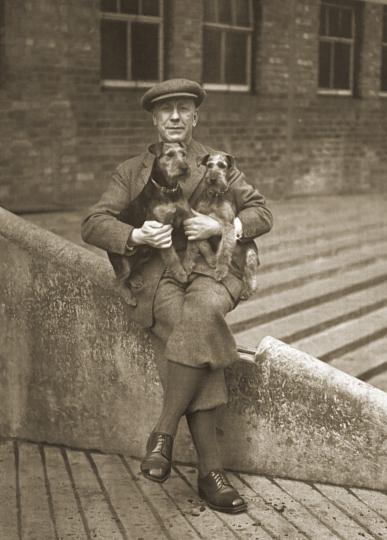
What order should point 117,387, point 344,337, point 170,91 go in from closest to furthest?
point 170,91
point 117,387
point 344,337

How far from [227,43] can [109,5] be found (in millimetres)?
2029

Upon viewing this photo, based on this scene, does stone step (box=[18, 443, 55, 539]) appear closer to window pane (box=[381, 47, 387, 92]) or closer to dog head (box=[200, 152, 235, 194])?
dog head (box=[200, 152, 235, 194])

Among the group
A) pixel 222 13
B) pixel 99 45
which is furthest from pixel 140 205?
pixel 222 13

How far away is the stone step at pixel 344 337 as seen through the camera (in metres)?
5.49

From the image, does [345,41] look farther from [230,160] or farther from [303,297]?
[230,160]

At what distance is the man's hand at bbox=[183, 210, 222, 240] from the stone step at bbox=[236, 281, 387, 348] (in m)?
1.73

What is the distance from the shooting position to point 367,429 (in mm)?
3785

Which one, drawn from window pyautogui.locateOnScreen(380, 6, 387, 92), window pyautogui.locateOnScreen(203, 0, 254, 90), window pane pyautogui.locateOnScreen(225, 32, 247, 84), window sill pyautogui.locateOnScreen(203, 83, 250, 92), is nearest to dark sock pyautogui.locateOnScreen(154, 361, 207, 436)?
window sill pyautogui.locateOnScreen(203, 83, 250, 92)

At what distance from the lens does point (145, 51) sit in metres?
9.45

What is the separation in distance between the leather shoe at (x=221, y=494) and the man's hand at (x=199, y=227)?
3.42 feet

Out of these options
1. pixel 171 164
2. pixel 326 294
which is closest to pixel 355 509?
pixel 171 164

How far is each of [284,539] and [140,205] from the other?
5.10 feet

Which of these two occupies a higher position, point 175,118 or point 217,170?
point 175,118

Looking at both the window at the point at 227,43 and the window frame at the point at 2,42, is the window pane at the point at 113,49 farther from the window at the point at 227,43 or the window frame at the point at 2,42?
the window at the point at 227,43
